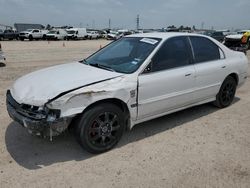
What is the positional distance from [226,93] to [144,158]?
284cm

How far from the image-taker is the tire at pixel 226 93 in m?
5.43

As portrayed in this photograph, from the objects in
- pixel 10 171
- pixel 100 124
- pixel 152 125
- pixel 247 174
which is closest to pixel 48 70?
pixel 100 124

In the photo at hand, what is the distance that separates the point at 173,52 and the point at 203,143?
1547 mm

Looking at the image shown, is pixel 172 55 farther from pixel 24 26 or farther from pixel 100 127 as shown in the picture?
pixel 24 26

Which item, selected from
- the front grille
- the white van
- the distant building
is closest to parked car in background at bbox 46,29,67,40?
the white van

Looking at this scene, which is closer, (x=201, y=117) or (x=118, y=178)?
(x=118, y=178)

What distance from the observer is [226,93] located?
18.3 ft

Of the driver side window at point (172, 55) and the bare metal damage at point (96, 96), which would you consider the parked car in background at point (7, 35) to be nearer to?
the driver side window at point (172, 55)

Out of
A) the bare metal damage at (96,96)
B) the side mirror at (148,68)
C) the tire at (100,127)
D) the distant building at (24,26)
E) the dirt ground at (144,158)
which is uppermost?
the distant building at (24,26)

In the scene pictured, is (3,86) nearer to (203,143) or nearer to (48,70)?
(48,70)

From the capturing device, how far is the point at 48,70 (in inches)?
171

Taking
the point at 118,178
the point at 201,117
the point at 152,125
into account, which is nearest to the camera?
the point at 118,178

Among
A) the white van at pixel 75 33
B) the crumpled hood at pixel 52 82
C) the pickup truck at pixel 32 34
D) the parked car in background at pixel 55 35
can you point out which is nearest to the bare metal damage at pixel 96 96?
the crumpled hood at pixel 52 82

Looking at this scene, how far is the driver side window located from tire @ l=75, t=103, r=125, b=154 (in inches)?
38.3
